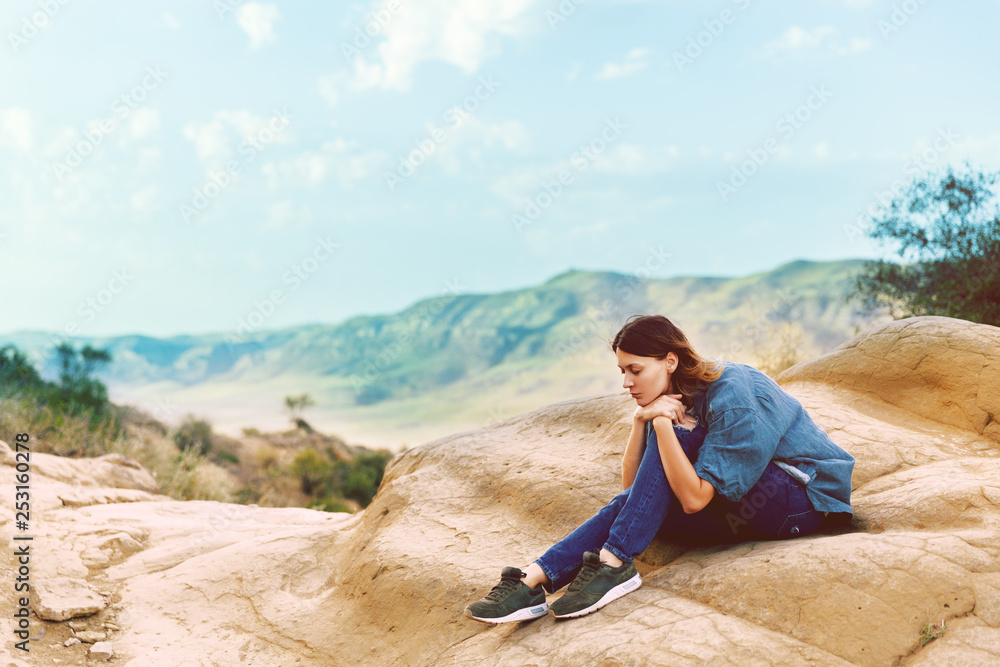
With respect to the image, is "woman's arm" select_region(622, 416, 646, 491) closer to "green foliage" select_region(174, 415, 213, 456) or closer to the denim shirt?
the denim shirt

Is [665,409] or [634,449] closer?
[665,409]

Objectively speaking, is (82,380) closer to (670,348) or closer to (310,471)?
(310,471)

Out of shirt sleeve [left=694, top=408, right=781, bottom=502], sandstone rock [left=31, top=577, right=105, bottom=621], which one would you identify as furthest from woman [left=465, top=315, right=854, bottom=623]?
sandstone rock [left=31, top=577, right=105, bottom=621]

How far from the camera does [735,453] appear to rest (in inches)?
133

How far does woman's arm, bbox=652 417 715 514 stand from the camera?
3.38 m

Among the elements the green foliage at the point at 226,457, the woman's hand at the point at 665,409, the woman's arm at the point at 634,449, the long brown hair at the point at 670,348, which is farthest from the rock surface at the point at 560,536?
the green foliage at the point at 226,457

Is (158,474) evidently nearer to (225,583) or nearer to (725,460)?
(225,583)

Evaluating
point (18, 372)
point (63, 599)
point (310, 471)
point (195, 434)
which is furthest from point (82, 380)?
point (63, 599)

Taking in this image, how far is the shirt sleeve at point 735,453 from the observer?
3.38 m

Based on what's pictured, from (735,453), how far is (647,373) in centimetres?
55

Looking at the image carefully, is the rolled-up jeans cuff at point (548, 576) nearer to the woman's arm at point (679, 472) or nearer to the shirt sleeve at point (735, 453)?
the woman's arm at point (679, 472)

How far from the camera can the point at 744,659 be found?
2.91m

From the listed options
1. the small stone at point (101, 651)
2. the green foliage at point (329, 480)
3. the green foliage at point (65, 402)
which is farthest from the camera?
the green foliage at point (329, 480)

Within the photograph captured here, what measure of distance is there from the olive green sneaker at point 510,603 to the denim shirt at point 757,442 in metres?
1.04
